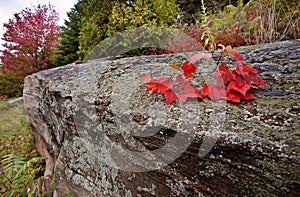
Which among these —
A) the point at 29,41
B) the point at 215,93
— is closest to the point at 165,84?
the point at 215,93

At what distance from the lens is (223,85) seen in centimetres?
100

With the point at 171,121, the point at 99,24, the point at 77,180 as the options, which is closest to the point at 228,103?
the point at 171,121

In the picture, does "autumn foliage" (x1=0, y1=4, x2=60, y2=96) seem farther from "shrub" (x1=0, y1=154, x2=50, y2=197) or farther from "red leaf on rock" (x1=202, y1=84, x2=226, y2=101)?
"red leaf on rock" (x1=202, y1=84, x2=226, y2=101)

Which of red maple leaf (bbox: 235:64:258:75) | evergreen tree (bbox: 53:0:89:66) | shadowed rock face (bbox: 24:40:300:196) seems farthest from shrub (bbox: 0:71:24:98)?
red maple leaf (bbox: 235:64:258:75)

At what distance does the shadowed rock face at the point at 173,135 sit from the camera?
722mm

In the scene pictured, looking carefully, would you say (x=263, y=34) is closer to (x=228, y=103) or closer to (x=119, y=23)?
(x=228, y=103)

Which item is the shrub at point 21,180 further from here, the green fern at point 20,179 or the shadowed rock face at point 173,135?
the shadowed rock face at point 173,135

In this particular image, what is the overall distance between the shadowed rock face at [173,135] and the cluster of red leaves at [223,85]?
4 cm

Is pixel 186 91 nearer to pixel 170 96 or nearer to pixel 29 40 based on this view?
pixel 170 96

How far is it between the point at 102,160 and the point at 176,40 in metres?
2.27

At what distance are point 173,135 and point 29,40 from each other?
761cm

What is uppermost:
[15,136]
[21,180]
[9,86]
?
[9,86]

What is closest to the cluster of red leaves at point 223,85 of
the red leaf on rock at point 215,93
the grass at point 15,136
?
the red leaf on rock at point 215,93

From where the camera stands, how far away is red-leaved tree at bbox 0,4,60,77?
21.4 ft
